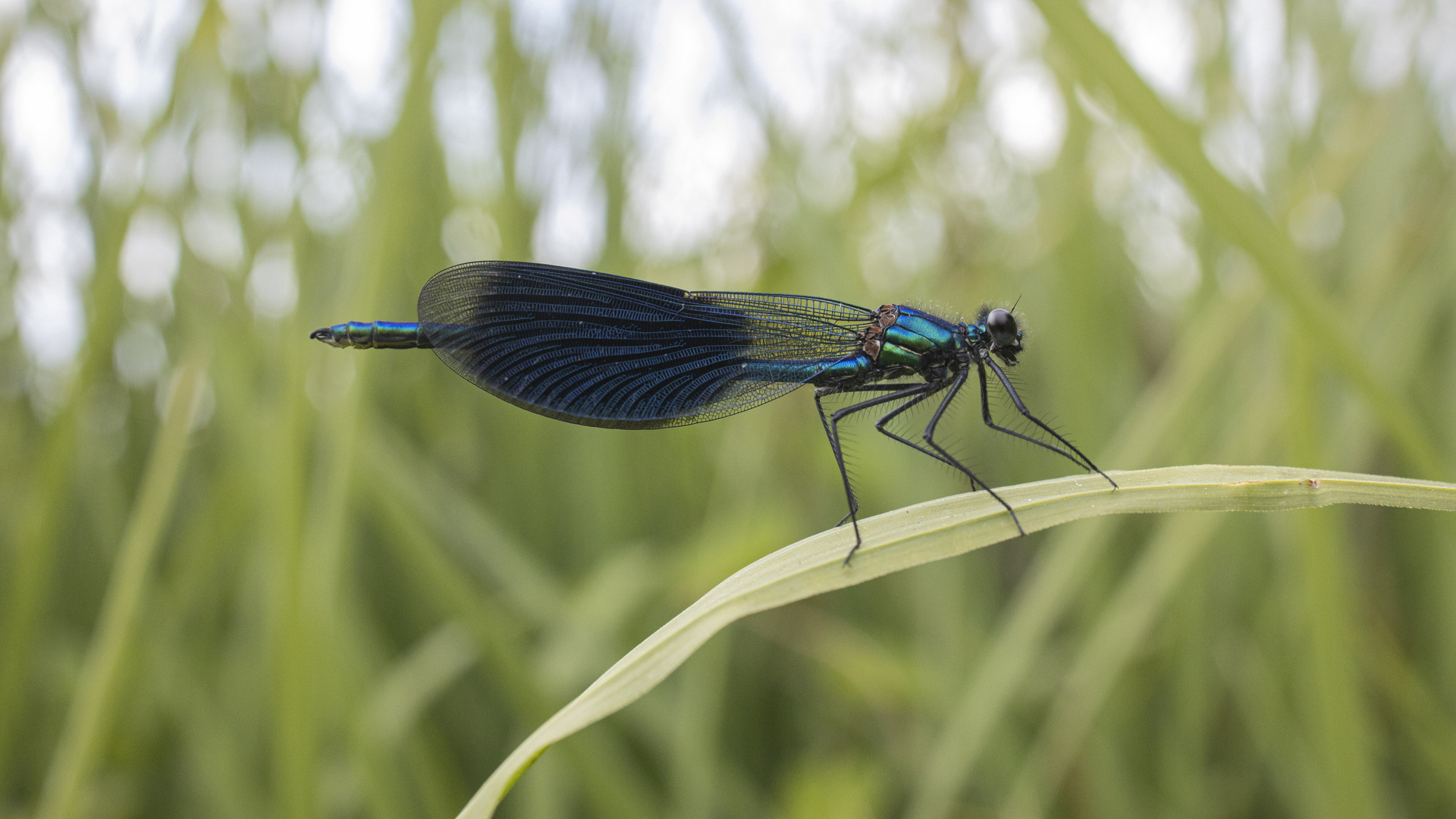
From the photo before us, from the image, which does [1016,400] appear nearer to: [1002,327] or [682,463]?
[1002,327]

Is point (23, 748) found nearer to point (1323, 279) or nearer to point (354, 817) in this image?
point (354, 817)

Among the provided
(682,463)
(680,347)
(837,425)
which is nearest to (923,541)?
(837,425)

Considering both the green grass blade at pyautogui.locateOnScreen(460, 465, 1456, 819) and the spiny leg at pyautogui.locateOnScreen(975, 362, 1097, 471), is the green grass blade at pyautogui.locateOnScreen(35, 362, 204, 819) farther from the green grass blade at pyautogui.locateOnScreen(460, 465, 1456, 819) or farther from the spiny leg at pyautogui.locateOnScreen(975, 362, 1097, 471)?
the spiny leg at pyautogui.locateOnScreen(975, 362, 1097, 471)

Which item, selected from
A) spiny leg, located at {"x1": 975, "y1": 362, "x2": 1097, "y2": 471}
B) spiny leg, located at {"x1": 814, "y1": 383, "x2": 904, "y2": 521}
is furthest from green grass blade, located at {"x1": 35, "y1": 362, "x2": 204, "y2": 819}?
spiny leg, located at {"x1": 975, "y1": 362, "x2": 1097, "y2": 471}

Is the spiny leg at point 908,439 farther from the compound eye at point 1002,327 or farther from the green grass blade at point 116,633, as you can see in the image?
the green grass blade at point 116,633

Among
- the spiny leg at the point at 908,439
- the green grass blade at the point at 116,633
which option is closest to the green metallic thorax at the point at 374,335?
the green grass blade at the point at 116,633
